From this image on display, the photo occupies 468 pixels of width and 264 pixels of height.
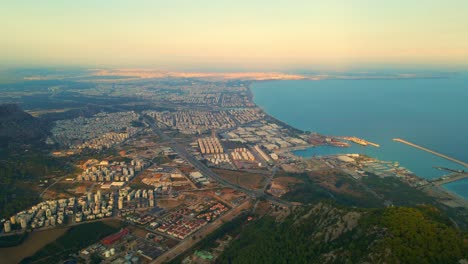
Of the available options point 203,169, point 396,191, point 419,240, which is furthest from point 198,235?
point 396,191

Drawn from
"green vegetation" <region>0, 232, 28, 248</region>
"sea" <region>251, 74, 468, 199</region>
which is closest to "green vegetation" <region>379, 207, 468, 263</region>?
"sea" <region>251, 74, 468, 199</region>

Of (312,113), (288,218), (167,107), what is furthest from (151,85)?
(288,218)

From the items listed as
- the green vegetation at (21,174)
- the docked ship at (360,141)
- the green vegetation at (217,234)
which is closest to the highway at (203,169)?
the green vegetation at (217,234)

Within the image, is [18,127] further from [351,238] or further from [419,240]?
[419,240]

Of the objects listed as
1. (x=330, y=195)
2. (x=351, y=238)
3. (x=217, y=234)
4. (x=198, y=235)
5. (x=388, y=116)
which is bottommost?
(x=388, y=116)

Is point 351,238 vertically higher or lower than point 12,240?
higher
